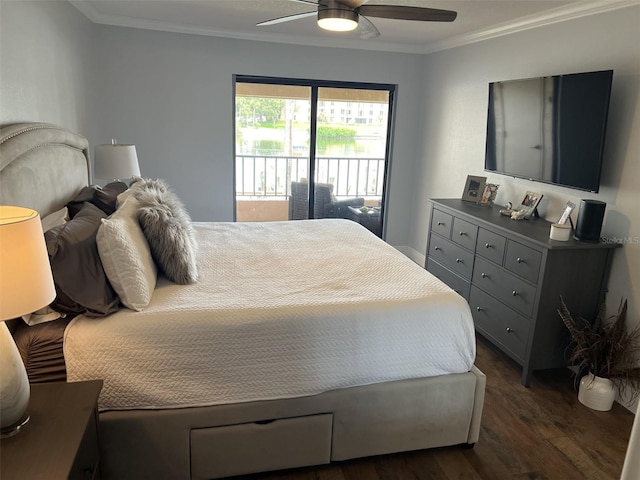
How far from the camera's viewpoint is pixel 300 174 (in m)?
5.18

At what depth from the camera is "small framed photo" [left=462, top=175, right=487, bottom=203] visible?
386 centimetres

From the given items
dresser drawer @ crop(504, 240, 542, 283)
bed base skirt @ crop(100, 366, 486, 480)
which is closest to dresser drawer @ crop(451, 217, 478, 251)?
dresser drawer @ crop(504, 240, 542, 283)

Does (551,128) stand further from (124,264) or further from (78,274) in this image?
(78,274)

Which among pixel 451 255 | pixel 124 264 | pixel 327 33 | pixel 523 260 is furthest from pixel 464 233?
pixel 124 264

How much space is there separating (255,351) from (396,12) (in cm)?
185

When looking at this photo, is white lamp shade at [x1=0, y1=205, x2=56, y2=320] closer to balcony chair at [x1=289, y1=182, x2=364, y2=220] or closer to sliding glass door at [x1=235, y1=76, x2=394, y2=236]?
sliding glass door at [x1=235, y1=76, x2=394, y2=236]

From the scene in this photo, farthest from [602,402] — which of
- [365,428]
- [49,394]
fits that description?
[49,394]

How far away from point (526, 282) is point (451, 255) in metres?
0.91

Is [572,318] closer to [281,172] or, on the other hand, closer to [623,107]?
[623,107]

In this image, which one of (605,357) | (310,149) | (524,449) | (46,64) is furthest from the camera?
(310,149)

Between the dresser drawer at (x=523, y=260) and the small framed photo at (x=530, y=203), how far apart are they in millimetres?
484

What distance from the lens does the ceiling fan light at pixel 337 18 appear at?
2211mm

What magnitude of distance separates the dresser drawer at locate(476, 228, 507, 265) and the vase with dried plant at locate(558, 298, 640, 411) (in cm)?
50

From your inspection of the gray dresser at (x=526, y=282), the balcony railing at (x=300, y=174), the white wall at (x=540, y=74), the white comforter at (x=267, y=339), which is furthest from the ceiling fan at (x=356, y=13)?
the balcony railing at (x=300, y=174)
